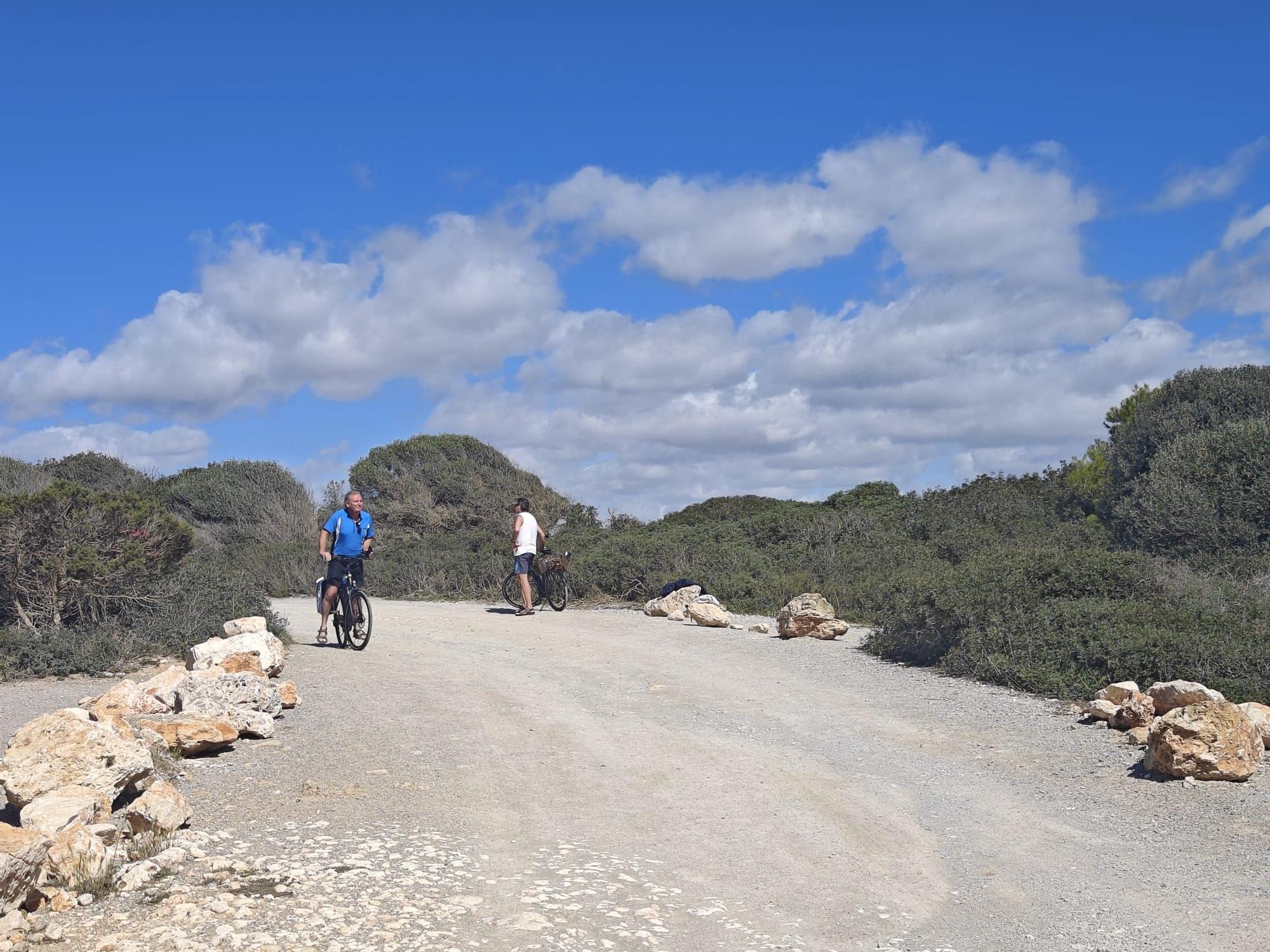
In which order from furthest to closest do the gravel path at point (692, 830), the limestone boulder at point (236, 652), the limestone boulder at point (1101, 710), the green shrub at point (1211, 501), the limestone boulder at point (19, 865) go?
the green shrub at point (1211, 501), the limestone boulder at point (236, 652), the limestone boulder at point (1101, 710), the gravel path at point (692, 830), the limestone boulder at point (19, 865)

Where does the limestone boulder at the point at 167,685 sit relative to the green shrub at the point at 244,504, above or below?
below

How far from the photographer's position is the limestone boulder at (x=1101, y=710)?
9.42 meters

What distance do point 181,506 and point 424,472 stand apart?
9143 mm

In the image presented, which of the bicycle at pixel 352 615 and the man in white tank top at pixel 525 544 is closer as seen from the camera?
the bicycle at pixel 352 615

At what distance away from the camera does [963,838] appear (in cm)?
675

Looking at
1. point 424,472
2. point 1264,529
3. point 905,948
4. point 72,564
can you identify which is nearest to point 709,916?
point 905,948

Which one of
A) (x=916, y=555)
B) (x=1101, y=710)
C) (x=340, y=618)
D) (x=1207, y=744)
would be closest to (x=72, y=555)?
(x=340, y=618)

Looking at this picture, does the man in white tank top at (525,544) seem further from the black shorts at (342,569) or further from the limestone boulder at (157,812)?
the limestone boulder at (157,812)

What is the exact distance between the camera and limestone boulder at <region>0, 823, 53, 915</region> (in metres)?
4.67

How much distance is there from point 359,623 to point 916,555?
10466mm

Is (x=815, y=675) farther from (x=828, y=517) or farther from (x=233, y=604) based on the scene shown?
(x=828, y=517)

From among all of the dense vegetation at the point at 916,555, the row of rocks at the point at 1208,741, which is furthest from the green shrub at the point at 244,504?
the row of rocks at the point at 1208,741

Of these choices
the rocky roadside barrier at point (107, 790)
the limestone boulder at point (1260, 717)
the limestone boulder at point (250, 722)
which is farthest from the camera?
the limestone boulder at point (250, 722)

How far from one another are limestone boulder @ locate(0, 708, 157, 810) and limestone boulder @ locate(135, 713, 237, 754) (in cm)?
143
